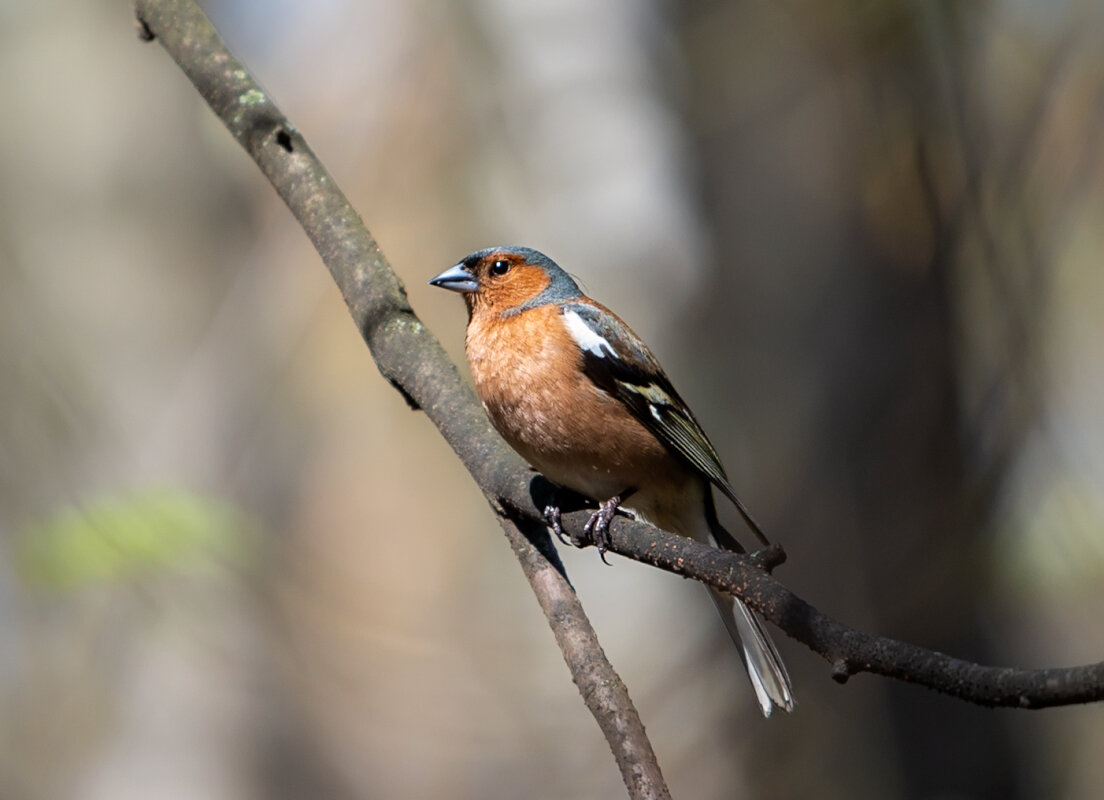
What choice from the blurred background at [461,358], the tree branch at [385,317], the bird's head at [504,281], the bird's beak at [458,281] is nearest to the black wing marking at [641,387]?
the bird's head at [504,281]

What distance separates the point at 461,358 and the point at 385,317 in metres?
6.14

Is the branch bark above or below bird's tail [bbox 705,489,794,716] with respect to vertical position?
above

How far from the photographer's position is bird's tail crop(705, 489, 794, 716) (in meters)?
3.81

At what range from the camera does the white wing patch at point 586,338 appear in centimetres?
402

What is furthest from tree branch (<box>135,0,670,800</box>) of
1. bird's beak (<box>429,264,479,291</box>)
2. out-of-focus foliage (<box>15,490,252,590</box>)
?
out-of-focus foliage (<box>15,490,252,590</box>)

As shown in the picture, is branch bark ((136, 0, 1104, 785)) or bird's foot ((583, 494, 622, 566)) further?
bird's foot ((583, 494, 622, 566))

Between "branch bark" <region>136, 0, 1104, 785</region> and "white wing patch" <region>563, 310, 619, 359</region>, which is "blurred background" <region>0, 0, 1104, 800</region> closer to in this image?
"white wing patch" <region>563, 310, 619, 359</region>

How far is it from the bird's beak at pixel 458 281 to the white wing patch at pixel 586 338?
52cm

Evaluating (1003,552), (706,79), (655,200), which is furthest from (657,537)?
(655,200)

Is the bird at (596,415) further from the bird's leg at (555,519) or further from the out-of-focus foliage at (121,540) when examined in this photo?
the out-of-focus foliage at (121,540)

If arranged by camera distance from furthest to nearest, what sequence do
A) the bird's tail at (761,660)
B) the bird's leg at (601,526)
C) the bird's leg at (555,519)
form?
the bird's tail at (761,660) → the bird's leg at (555,519) → the bird's leg at (601,526)

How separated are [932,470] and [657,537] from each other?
11.6 feet

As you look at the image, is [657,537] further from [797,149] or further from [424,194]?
[424,194]

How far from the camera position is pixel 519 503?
9.86ft
